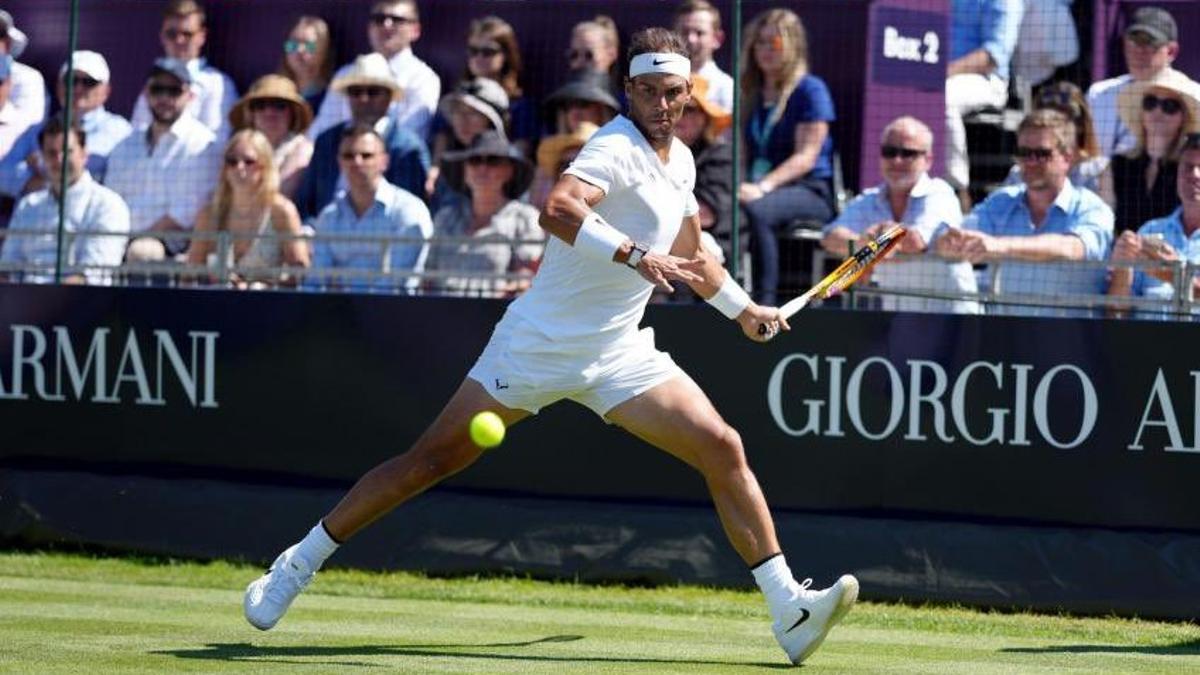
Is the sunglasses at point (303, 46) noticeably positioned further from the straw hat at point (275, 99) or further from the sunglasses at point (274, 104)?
the sunglasses at point (274, 104)

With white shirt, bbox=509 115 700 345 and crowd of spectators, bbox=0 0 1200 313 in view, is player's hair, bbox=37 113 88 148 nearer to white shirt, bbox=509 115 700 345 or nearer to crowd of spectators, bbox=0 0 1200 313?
crowd of spectators, bbox=0 0 1200 313

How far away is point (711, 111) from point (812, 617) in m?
4.11

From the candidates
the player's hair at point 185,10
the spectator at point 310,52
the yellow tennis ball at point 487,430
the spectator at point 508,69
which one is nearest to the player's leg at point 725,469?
the yellow tennis ball at point 487,430

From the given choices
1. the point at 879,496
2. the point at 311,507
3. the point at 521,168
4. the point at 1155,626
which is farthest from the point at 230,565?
the point at 1155,626

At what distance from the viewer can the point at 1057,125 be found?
402 inches

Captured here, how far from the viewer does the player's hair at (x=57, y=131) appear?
11.9m

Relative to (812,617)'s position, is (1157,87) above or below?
above

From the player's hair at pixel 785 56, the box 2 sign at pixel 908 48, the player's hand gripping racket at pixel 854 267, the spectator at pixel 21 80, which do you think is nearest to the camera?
the player's hand gripping racket at pixel 854 267

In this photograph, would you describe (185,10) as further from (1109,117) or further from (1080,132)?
(1109,117)

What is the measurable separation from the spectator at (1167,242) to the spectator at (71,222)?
18.0 feet

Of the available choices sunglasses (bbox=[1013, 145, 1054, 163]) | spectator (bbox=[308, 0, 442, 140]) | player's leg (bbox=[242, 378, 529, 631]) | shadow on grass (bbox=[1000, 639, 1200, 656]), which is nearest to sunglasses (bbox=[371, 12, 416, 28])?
spectator (bbox=[308, 0, 442, 140])

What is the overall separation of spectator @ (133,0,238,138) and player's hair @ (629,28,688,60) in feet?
16.1

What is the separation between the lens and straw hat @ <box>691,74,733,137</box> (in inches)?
431

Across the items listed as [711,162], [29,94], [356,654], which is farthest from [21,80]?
[356,654]
